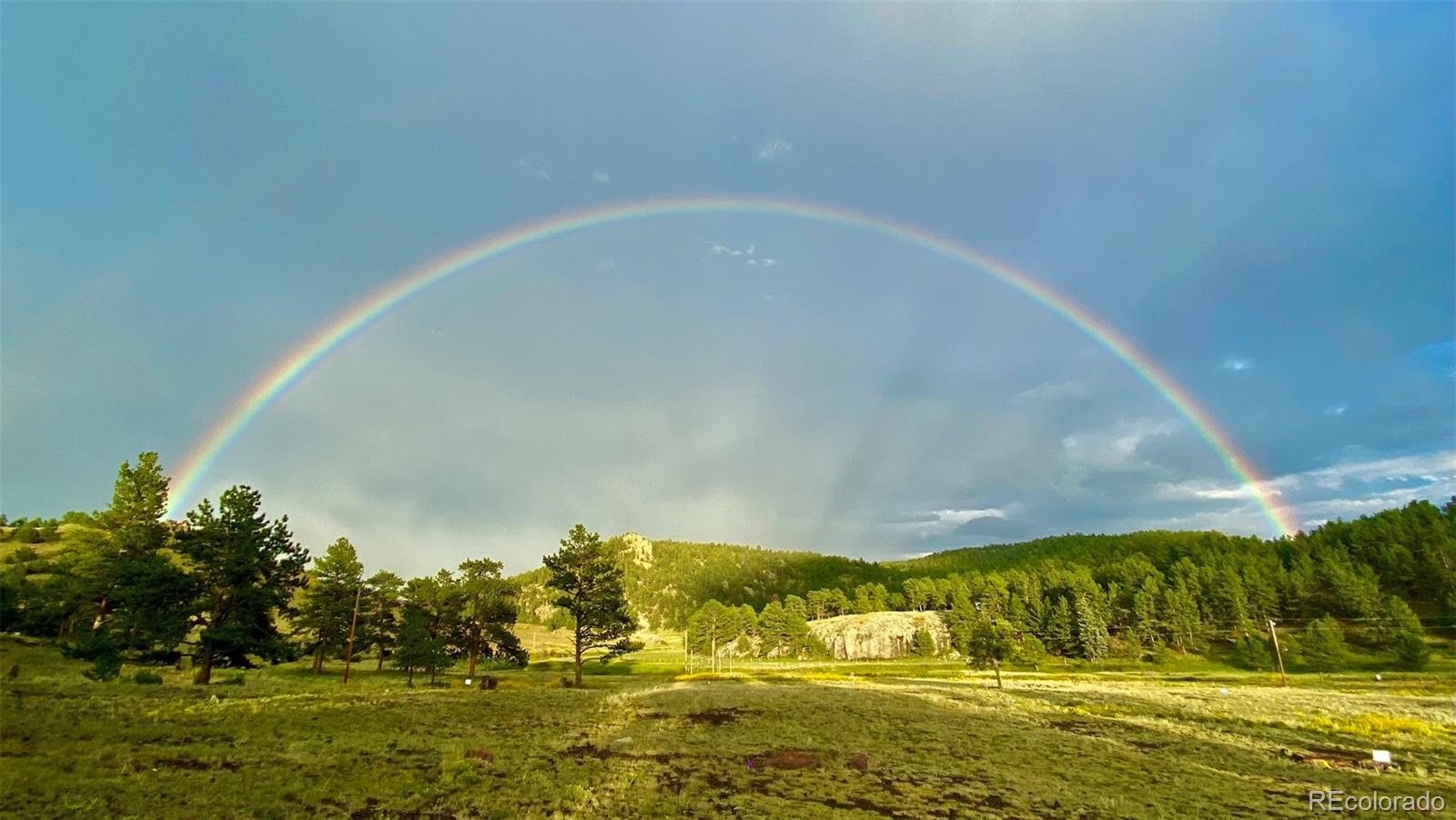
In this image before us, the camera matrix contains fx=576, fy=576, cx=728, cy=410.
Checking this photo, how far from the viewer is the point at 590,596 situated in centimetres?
6269

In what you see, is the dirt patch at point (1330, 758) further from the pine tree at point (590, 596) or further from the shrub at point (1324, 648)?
the shrub at point (1324, 648)

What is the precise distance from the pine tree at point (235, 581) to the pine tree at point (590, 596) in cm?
2409

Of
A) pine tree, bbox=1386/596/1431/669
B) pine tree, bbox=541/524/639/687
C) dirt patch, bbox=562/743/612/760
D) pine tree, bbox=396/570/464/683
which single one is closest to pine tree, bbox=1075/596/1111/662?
pine tree, bbox=1386/596/1431/669

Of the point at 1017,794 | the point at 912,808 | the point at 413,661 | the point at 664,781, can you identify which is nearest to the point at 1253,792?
the point at 1017,794

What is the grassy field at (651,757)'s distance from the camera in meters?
14.5

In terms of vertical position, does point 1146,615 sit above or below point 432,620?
below

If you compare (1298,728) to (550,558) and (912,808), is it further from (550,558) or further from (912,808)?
(550,558)

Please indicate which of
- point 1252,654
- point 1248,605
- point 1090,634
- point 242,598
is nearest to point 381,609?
point 242,598

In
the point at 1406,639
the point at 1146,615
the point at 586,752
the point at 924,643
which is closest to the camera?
the point at 586,752

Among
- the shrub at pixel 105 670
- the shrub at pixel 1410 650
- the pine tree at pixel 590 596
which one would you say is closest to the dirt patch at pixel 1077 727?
the pine tree at pixel 590 596

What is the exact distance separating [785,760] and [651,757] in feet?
16.6

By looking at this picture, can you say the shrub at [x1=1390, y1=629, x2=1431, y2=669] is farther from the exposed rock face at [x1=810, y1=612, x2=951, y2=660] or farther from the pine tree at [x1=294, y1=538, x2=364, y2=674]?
the pine tree at [x1=294, y1=538, x2=364, y2=674]

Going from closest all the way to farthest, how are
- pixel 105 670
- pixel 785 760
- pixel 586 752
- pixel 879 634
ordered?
1. pixel 785 760
2. pixel 586 752
3. pixel 105 670
4. pixel 879 634

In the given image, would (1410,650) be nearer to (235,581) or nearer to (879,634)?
(879,634)
